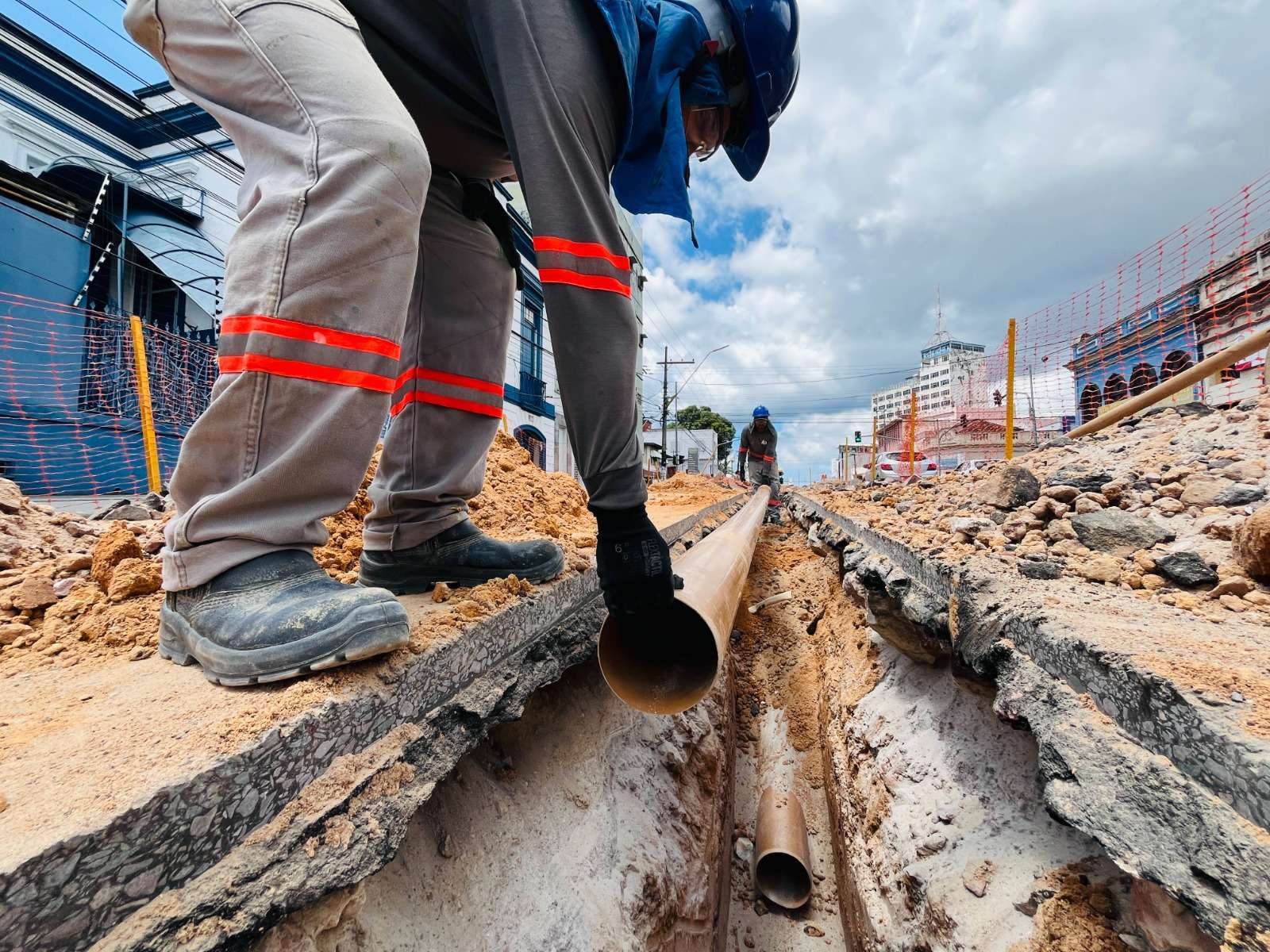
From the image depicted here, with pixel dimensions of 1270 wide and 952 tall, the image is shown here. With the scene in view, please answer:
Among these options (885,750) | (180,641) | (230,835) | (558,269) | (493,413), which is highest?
(558,269)

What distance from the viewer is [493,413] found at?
177cm

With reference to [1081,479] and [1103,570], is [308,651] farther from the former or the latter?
[1081,479]

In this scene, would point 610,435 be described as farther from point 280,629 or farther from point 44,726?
point 44,726

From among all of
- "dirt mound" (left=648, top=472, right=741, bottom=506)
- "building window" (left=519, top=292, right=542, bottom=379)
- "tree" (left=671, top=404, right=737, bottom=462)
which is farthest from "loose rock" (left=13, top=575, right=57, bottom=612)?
"tree" (left=671, top=404, right=737, bottom=462)

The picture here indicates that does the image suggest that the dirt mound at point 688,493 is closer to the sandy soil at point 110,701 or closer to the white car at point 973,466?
the white car at point 973,466

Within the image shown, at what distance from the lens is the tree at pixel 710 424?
4616cm

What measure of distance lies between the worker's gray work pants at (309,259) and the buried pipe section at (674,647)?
0.50 meters

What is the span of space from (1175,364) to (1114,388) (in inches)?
86.4

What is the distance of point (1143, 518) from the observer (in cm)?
209

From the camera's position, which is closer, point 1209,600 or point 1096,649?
point 1096,649

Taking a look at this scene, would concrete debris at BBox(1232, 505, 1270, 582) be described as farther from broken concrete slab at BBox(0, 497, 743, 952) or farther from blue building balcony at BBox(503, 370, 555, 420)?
blue building balcony at BBox(503, 370, 555, 420)

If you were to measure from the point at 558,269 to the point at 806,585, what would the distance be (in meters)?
4.68

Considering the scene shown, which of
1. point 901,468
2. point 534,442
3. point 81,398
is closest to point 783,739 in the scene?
point 81,398

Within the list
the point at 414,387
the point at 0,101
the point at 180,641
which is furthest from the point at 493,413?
the point at 0,101
